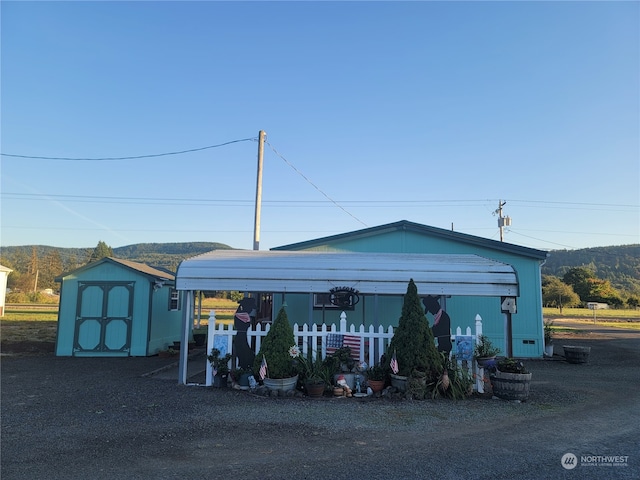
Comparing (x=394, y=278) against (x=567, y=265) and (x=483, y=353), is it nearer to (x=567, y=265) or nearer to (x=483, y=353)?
(x=483, y=353)

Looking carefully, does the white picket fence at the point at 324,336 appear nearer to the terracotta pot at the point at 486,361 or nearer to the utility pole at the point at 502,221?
the terracotta pot at the point at 486,361

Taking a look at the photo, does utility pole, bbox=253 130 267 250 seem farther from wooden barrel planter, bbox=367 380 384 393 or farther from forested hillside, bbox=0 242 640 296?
forested hillside, bbox=0 242 640 296

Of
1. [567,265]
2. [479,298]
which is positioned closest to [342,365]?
[479,298]

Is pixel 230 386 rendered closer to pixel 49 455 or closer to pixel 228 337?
pixel 228 337

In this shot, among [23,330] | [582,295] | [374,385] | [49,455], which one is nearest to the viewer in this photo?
[49,455]

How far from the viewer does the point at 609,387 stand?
9.43m

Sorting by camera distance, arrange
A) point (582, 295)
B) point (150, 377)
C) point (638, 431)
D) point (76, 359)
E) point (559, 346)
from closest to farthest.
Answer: point (638, 431) < point (150, 377) < point (76, 359) < point (559, 346) < point (582, 295)

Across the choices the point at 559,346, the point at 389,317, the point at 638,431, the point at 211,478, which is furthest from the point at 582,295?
the point at 211,478

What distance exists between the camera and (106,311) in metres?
14.3

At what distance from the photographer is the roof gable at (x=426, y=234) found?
1437 cm

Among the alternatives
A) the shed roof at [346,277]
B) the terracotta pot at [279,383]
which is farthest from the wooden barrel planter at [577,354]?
the terracotta pot at [279,383]

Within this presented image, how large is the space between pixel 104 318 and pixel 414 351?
11183 millimetres

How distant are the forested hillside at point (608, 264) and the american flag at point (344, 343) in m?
97.6

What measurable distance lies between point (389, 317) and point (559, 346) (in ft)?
28.8
